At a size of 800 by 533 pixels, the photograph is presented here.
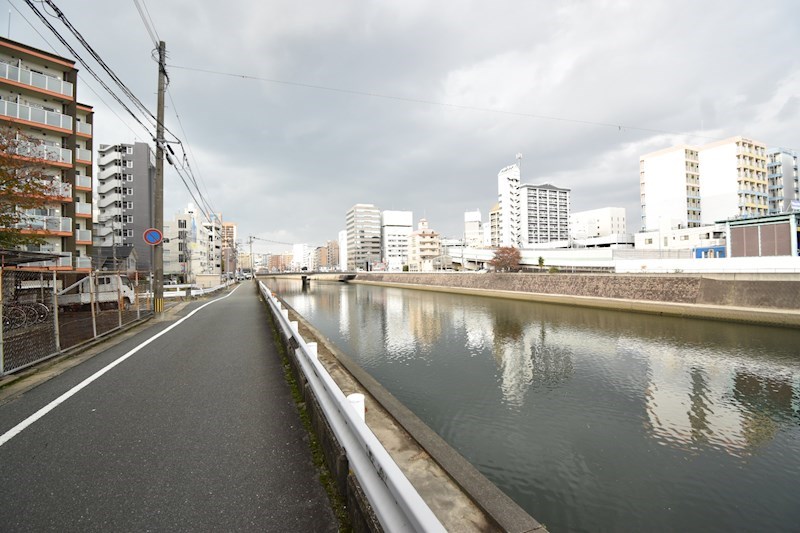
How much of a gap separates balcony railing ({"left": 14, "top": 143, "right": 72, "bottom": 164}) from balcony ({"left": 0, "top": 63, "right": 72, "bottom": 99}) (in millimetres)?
3504

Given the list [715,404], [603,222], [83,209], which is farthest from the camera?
[603,222]

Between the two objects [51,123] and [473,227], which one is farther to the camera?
[473,227]

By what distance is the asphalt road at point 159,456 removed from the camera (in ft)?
8.00

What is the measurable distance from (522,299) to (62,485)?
37.5 metres

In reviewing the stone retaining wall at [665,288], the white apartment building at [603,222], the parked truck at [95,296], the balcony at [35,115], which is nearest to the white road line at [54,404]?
the parked truck at [95,296]

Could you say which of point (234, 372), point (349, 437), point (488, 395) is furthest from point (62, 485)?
point (488, 395)

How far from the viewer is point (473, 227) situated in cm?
15762

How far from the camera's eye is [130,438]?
3.62 meters

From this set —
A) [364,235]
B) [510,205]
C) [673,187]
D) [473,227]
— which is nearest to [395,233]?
[364,235]

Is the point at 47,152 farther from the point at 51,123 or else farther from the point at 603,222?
the point at 603,222

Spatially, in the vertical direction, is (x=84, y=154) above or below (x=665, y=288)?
above

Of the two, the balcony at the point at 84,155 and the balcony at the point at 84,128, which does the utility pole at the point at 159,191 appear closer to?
the balcony at the point at 84,128

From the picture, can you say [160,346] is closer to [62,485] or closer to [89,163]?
[62,485]

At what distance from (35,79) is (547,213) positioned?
132168mm
